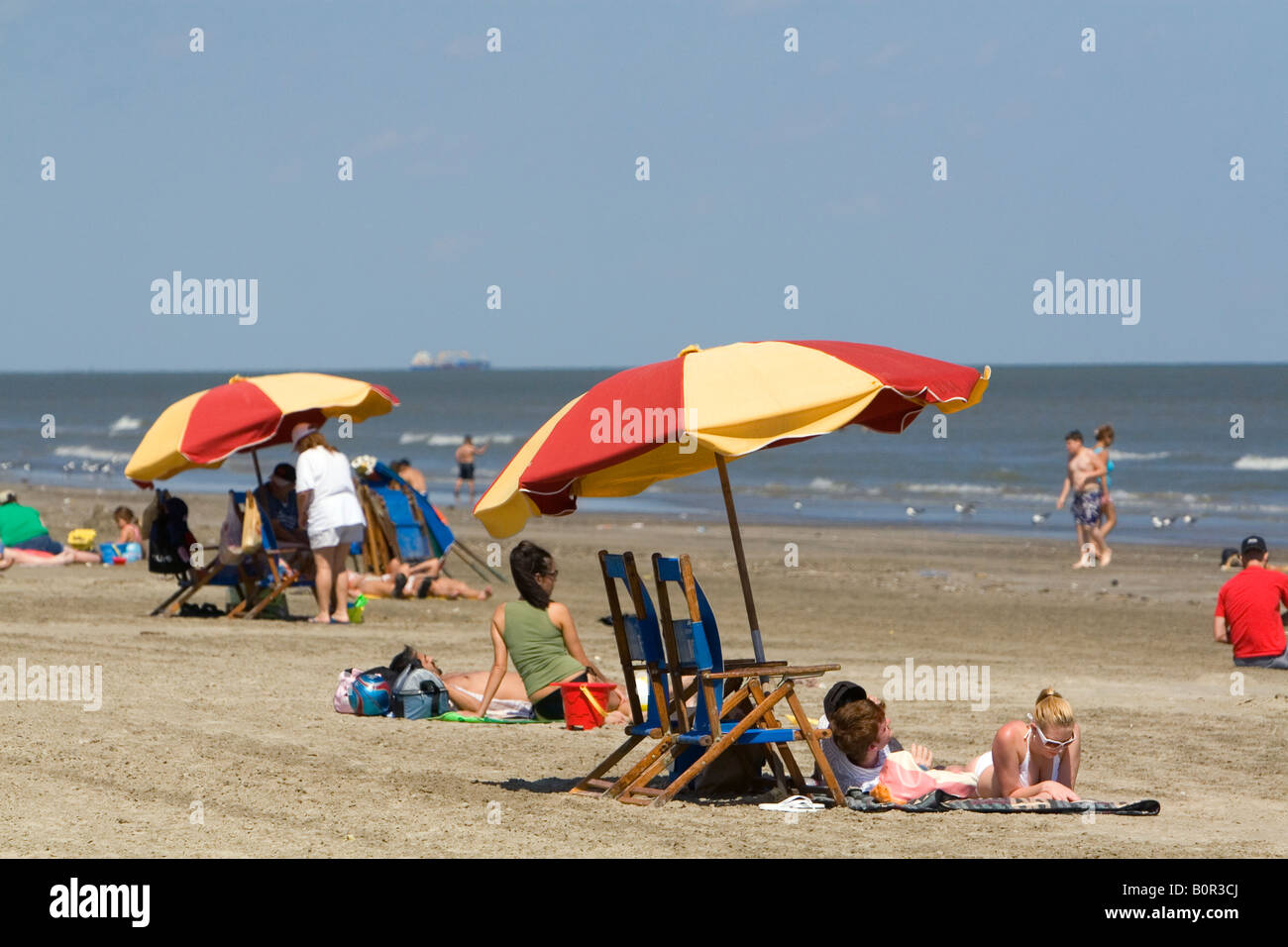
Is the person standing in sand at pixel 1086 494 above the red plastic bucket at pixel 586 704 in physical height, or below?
above

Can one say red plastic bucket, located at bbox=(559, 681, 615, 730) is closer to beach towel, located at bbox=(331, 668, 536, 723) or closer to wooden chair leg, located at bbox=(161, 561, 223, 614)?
beach towel, located at bbox=(331, 668, 536, 723)

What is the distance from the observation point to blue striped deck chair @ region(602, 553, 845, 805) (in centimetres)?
638

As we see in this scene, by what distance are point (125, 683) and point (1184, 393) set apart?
290ft

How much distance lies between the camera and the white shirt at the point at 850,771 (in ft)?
22.0

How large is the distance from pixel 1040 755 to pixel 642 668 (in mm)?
1733

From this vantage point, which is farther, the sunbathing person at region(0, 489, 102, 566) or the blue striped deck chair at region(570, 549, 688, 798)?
the sunbathing person at region(0, 489, 102, 566)

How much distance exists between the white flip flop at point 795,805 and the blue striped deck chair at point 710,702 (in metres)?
0.11

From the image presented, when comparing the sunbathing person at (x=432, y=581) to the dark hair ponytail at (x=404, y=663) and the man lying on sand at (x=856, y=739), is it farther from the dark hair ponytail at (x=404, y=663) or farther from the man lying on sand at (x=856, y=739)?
the man lying on sand at (x=856, y=739)

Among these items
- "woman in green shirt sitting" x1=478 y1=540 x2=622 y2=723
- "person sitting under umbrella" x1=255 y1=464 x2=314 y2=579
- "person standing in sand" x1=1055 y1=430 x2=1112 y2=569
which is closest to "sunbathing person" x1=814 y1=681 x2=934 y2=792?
"woman in green shirt sitting" x1=478 y1=540 x2=622 y2=723

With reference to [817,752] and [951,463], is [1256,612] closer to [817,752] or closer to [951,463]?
[817,752]

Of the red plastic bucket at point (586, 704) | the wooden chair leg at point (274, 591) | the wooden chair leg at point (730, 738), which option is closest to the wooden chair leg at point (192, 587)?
the wooden chair leg at point (274, 591)

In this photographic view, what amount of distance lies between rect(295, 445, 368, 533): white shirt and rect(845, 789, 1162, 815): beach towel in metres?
6.46

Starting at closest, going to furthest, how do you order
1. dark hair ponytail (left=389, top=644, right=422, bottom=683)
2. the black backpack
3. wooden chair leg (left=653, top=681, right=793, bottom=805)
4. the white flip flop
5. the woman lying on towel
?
wooden chair leg (left=653, top=681, right=793, bottom=805), the white flip flop, dark hair ponytail (left=389, top=644, right=422, bottom=683), the black backpack, the woman lying on towel
